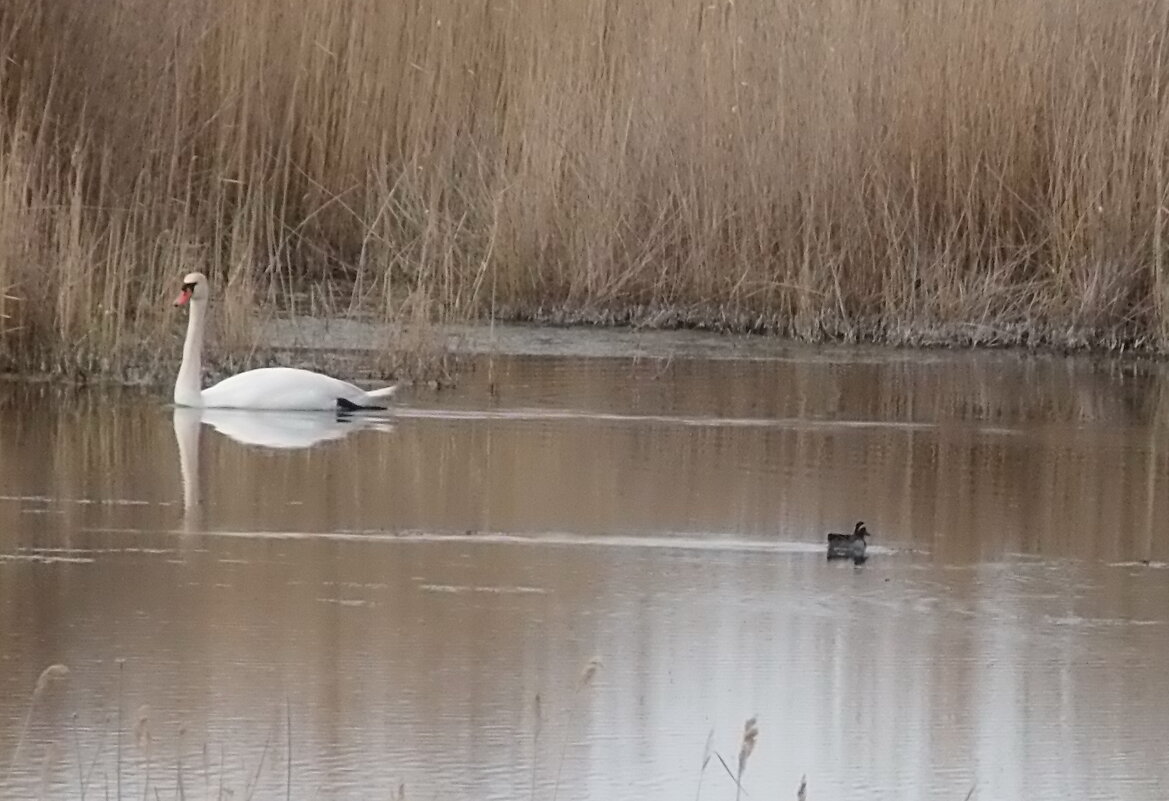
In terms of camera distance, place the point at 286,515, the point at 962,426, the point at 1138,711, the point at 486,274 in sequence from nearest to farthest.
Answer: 1. the point at 1138,711
2. the point at 286,515
3. the point at 962,426
4. the point at 486,274

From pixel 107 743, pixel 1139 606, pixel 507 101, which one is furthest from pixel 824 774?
pixel 507 101

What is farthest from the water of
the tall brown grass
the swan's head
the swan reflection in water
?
the tall brown grass

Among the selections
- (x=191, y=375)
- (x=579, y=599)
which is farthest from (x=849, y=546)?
(x=191, y=375)

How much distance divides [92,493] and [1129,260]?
5780 millimetres

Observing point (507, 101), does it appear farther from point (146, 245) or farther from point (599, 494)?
point (599, 494)

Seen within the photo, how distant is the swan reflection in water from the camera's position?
7645 mm

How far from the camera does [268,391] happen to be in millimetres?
8195

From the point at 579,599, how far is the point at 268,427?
9.11ft

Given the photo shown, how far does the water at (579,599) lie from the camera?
4223mm

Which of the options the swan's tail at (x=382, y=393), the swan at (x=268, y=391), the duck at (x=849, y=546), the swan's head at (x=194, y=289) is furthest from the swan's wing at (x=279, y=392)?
the duck at (x=849, y=546)

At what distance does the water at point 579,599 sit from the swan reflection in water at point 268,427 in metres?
0.03

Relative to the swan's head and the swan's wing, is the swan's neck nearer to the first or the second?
the swan's wing

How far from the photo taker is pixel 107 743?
4148mm

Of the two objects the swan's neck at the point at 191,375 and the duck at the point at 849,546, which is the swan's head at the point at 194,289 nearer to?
the swan's neck at the point at 191,375
